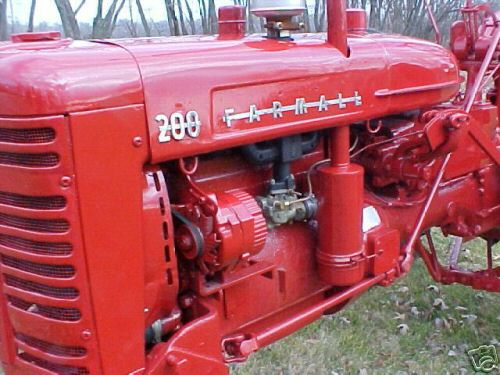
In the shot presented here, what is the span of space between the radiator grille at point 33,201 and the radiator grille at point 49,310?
10.1 inches

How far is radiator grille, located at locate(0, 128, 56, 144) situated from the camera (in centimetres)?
153

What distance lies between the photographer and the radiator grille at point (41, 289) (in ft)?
5.46

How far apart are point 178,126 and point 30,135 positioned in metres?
0.35

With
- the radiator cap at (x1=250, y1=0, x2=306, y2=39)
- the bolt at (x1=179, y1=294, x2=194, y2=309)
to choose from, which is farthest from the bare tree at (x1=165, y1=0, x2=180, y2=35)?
the bolt at (x1=179, y1=294, x2=194, y2=309)

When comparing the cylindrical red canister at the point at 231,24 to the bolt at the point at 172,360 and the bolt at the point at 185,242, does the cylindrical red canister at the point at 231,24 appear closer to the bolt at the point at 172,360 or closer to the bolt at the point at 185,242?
the bolt at the point at 185,242

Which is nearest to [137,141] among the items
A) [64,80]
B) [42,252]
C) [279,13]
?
→ [64,80]

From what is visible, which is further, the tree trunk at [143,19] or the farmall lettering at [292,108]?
the tree trunk at [143,19]

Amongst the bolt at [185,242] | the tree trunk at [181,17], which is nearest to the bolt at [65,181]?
the bolt at [185,242]

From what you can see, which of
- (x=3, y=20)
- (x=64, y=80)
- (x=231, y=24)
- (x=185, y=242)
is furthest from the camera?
(x=3, y=20)

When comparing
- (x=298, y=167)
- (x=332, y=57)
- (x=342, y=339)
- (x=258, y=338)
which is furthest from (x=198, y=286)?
(x=342, y=339)

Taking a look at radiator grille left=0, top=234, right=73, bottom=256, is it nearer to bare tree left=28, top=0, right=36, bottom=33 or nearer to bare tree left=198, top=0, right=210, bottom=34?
bare tree left=28, top=0, right=36, bottom=33

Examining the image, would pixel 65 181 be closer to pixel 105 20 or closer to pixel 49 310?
pixel 49 310

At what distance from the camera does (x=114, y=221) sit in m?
1.65

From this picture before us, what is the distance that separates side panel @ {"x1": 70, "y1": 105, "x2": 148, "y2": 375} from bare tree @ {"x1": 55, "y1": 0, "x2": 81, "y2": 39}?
3849mm
